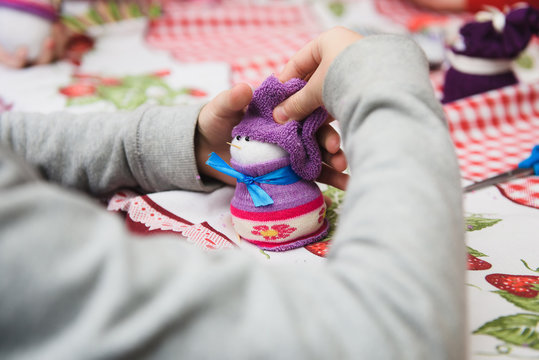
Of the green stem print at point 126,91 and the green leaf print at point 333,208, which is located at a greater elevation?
the green leaf print at point 333,208

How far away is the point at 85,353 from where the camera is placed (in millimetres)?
224

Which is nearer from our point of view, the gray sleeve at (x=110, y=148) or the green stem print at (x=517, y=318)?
the green stem print at (x=517, y=318)

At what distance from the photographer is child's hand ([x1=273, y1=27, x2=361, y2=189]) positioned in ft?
1.53

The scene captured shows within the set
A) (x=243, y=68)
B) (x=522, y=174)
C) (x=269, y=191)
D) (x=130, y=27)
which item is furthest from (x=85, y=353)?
(x=130, y=27)

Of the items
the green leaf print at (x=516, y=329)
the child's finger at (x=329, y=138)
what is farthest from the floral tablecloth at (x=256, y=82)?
the child's finger at (x=329, y=138)

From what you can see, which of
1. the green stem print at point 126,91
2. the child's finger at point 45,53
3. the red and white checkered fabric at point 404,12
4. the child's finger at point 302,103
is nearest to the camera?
the child's finger at point 302,103

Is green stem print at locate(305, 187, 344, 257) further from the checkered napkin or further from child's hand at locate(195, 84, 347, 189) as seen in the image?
the checkered napkin

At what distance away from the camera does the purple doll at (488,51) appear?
1.02 m

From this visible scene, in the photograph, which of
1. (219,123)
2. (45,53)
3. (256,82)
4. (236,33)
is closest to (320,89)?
(219,123)

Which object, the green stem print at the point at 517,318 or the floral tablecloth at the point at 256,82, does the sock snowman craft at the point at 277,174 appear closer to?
the floral tablecloth at the point at 256,82

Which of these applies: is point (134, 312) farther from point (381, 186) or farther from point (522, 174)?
point (522, 174)

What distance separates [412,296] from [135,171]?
0.47 m

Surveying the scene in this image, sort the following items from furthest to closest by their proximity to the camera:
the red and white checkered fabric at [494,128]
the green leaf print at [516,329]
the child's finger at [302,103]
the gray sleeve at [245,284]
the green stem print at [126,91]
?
the green stem print at [126,91], the red and white checkered fabric at [494,128], the child's finger at [302,103], the green leaf print at [516,329], the gray sleeve at [245,284]

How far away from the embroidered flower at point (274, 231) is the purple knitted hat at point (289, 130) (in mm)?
66
